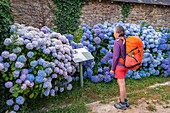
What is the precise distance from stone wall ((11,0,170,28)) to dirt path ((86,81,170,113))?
527cm

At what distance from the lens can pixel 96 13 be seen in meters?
9.40

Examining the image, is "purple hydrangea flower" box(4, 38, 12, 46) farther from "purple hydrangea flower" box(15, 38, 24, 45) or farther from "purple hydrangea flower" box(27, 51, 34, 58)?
"purple hydrangea flower" box(27, 51, 34, 58)

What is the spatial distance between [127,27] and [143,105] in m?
2.98

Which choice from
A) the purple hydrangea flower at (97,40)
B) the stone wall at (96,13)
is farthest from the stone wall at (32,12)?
the purple hydrangea flower at (97,40)

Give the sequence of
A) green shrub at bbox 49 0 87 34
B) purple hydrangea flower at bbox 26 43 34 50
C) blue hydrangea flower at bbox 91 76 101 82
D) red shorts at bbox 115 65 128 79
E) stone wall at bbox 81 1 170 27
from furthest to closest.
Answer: stone wall at bbox 81 1 170 27
green shrub at bbox 49 0 87 34
blue hydrangea flower at bbox 91 76 101 82
red shorts at bbox 115 65 128 79
purple hydrangea flower at bbox 26 43 34 50

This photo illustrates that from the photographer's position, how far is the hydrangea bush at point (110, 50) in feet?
17.3

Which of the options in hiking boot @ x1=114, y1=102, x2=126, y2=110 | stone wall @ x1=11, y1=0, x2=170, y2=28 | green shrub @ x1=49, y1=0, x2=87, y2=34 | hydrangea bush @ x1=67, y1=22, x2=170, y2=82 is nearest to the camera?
hiking boot @ x1=114, y1=102, x2=126, y2=110

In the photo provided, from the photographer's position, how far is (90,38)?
562 centimetres

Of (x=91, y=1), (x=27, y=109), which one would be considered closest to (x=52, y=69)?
(x=27, y=109)

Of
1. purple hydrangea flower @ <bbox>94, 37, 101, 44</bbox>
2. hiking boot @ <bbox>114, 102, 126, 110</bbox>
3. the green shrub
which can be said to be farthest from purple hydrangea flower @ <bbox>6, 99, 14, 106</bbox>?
the green shrub

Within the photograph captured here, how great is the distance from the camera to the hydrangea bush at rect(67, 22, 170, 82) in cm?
527

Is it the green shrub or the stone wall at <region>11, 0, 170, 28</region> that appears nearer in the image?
the stone wall at <region>11, 0, 170, 28</region>

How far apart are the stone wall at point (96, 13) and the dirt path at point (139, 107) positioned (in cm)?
527

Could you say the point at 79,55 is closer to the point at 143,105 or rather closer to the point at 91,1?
the point at 143,105
